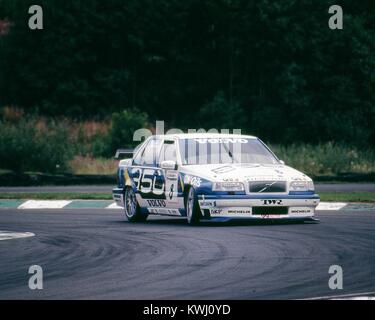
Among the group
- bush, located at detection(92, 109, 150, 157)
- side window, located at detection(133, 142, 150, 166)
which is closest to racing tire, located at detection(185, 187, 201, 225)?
side window, located at detection(133, 142, 150, 166)

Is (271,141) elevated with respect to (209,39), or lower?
lower

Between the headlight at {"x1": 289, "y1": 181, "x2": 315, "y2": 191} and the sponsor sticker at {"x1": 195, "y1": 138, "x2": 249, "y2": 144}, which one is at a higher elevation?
the sponsor sticker at {"x1": 195, "y1": 138, "x2": 249, "y2": 144}

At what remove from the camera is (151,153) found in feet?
65.4

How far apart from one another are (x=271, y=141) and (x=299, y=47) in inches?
197

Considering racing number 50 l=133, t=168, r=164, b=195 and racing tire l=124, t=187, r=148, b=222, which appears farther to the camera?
racing tire l=124, t=187, r=148, b=222

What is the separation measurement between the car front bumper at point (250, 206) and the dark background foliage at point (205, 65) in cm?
3828

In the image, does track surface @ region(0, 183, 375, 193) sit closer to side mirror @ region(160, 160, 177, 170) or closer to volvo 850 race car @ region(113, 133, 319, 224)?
volvo 850 race car @ region(113, 133, 319, 224)

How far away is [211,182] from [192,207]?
0.60 meters

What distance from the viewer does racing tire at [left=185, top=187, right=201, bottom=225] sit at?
17812 millimetres

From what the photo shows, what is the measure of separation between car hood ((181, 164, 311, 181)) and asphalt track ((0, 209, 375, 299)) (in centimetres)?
75

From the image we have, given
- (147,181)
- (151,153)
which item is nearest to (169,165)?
(147,181)

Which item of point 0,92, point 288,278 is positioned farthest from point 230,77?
point 288,278

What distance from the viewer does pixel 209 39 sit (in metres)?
64.3
